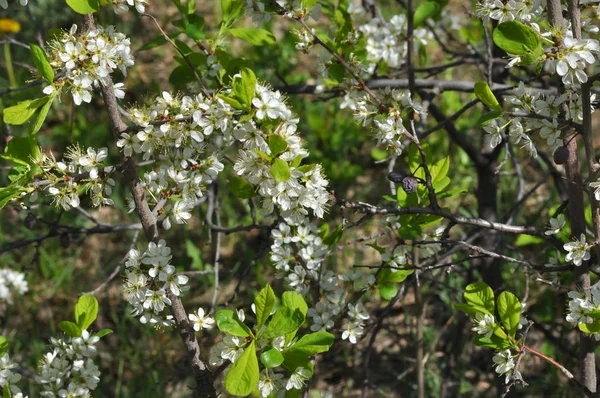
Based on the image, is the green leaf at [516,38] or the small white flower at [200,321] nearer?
the green leaf at [516,38]

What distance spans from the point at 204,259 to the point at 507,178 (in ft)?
5.62

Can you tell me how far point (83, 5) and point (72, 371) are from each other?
3.47ft

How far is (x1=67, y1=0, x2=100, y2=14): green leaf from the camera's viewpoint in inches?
65.0

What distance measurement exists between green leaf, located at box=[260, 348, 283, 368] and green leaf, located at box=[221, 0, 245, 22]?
40.7 inches

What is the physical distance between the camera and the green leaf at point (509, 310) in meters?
1.89

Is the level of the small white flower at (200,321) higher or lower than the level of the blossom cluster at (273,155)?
lower

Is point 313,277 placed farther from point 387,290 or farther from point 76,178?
point 76,178

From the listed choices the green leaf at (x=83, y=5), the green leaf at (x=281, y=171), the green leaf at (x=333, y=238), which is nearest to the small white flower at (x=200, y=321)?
the green leaf at (x=333, y=238)

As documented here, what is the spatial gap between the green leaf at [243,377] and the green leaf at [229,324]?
0.08 meters

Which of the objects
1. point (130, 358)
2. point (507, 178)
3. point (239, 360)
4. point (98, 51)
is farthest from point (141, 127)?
point (507, 178)

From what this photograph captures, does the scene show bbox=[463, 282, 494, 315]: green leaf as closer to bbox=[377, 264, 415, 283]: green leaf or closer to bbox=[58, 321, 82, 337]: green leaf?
bbox=[377, 264, 415, 283]: green leaf

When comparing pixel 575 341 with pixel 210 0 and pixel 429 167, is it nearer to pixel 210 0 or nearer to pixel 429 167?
pixel 429 167

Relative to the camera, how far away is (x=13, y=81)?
422 centimetres

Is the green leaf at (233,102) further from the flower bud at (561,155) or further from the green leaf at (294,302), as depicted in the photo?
the flower bud at (561,155)
